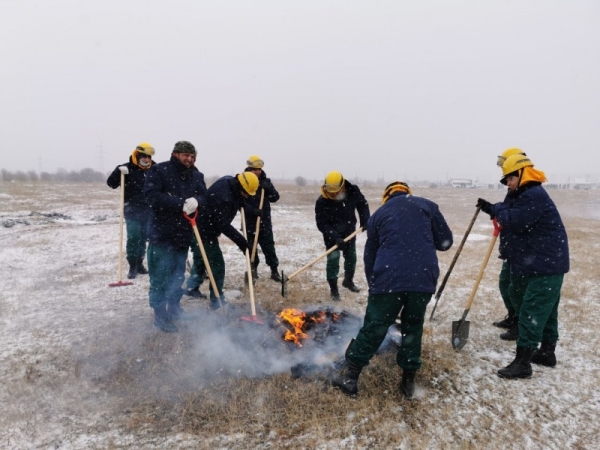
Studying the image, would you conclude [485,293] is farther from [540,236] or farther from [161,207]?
[161,207]

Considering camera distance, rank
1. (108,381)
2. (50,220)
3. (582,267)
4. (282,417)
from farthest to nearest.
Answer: (50,220)
(582,267)
(108,381)
(282,417)

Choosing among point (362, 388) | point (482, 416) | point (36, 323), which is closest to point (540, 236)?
point (482, 416)

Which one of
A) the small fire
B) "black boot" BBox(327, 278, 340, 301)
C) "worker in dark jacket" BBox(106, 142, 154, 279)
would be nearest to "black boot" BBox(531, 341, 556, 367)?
the small fire

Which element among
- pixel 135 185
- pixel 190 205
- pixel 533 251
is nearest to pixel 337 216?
pixel 190 205

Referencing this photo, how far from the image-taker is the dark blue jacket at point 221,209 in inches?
193

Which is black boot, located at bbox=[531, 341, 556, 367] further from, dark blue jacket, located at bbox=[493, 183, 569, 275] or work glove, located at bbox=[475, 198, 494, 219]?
work glove, located at bbox=[475, 198, 494, 219]

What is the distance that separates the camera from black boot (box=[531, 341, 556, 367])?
391 cm

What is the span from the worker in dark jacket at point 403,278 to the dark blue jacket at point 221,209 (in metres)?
2.19

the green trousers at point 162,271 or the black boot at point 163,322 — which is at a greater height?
the green trousers at point 162,271

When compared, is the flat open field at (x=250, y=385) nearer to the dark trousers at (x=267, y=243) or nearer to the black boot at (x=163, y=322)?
the black boot at (x=163, y=322)

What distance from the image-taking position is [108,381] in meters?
3.59

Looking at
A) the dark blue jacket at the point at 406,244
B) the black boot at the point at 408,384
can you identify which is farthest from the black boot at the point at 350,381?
the dark blue jacket at the point at 406,244

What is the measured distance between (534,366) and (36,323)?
19.8ft

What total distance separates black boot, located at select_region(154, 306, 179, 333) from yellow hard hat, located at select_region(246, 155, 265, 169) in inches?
126
